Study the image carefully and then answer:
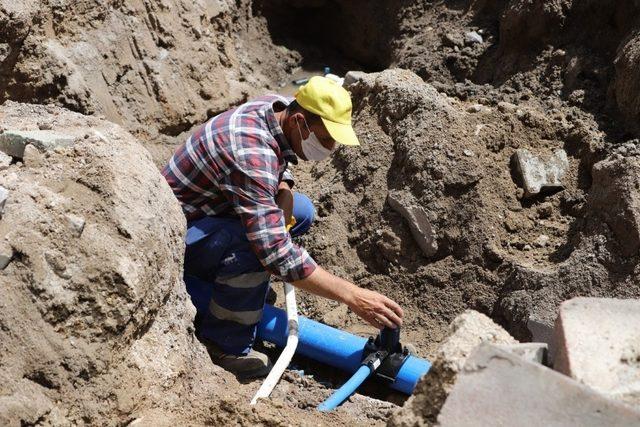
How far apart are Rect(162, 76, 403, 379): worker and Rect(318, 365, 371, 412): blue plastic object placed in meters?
0.25

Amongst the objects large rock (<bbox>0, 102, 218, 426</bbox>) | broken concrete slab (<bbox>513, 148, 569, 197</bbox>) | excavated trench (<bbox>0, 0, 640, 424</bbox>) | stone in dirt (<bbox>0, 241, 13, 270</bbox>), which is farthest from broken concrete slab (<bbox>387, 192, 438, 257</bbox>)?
stone in dirt (<bbox>0, 241, 13, 270</bbox>)

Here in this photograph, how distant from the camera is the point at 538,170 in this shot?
436 centimetres

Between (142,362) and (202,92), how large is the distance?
3.13 meters

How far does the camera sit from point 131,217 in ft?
9.14

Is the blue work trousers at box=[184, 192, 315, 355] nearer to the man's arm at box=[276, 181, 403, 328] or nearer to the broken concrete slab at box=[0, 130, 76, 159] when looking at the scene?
the man's arm at box=[276, 181, 403, 328]

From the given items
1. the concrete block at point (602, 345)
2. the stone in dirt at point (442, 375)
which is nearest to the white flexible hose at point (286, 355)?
the stone in dirt at point (442, 375)

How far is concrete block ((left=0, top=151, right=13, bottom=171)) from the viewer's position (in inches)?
110

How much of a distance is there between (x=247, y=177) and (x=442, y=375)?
128 centimetres

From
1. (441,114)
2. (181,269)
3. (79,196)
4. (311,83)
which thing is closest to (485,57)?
(441,114)

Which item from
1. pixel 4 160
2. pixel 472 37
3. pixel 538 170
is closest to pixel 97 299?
pixel 4 160

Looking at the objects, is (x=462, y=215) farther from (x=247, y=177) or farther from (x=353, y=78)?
(x=247, y=177)

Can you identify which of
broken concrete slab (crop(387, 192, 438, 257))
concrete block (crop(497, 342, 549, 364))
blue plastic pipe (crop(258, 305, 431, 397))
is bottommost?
blue plastic pipe (crop(258, 305, 431, 397))

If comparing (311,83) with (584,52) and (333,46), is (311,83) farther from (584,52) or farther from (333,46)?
(333,46)

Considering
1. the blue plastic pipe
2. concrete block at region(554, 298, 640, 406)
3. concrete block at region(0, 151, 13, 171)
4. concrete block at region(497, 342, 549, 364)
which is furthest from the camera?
the blue plastic pipe
